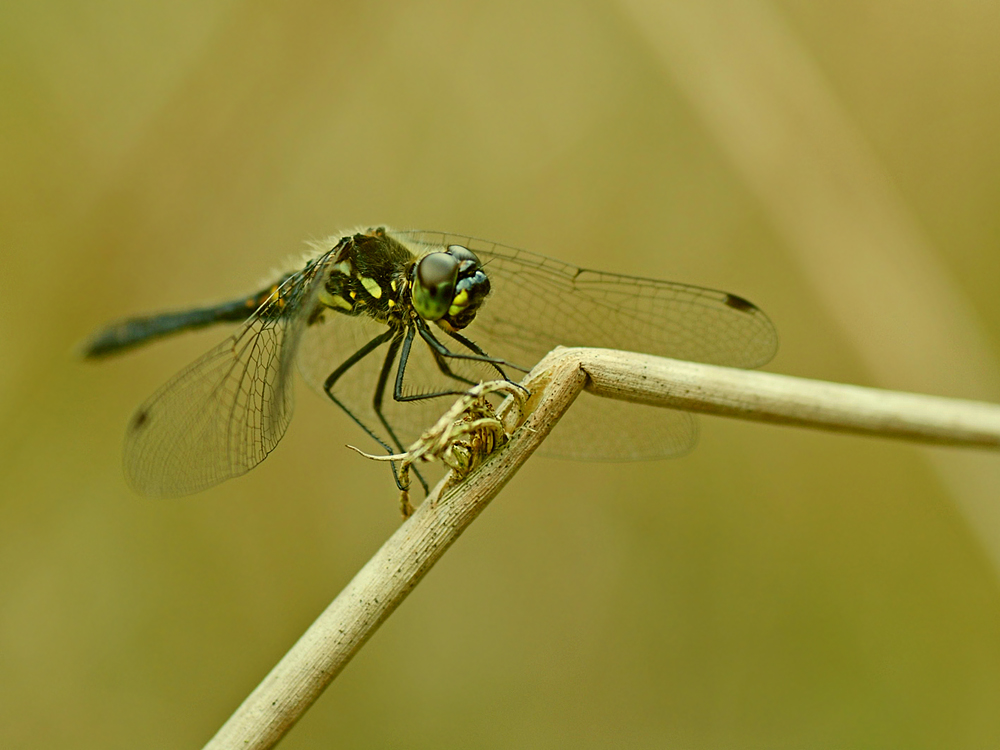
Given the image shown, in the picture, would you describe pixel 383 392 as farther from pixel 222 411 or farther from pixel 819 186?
pixel 819 186

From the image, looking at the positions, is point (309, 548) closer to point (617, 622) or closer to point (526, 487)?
point (526, 487)

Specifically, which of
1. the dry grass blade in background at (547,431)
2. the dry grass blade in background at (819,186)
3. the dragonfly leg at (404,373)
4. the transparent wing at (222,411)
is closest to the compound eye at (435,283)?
the dragonfly leg at (404,373)

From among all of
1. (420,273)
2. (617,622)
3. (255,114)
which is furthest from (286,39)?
(617,622)

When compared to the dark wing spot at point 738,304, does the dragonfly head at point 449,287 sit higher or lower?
lower

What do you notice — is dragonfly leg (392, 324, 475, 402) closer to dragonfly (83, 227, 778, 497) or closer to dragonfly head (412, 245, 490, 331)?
dragonfly (83, 227, 778, 497)

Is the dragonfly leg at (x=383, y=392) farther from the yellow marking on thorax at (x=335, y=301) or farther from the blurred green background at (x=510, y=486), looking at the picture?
the blurred green background at (x=510, y=486)

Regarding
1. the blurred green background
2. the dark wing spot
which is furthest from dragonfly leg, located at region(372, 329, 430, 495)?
the blurred green background
